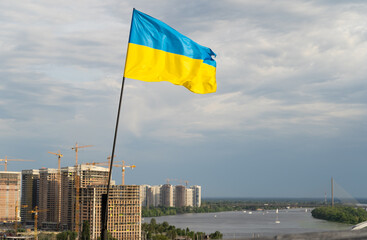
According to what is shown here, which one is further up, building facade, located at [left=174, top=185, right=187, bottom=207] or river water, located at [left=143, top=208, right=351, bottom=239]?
building facade, located at [left=174, top=185, right=187, bottom=207]

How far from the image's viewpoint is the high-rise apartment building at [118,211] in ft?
116

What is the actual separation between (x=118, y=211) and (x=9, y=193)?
23.9 meters

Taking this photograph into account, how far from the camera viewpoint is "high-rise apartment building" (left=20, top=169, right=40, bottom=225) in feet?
180

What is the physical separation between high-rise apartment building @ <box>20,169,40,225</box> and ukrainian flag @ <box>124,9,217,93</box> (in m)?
54.0

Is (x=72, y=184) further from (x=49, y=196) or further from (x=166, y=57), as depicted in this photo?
(x=166, y=57)

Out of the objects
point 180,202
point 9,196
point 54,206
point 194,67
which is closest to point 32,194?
point 9,196

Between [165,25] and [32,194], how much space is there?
55.9 metres

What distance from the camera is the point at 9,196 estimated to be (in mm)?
54438

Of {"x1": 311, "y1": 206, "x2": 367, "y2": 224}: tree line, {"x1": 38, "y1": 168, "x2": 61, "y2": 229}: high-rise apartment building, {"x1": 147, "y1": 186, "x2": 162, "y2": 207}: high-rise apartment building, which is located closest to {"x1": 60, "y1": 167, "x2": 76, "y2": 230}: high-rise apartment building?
{"x1": 38, "y1": 168, "x2": 61, "y2": 229}: high-rise apartment building

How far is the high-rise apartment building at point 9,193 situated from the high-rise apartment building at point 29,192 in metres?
1.14

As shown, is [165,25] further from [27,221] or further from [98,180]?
[27,221]

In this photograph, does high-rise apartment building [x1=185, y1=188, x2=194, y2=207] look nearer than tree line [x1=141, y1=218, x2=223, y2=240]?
No

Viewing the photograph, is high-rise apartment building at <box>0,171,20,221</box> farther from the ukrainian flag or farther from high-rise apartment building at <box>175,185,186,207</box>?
the ukrainian flag

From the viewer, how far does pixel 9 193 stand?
2147 inches
